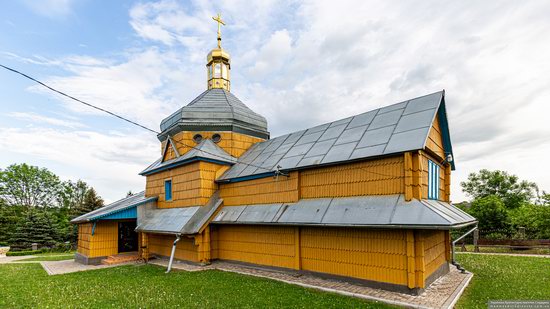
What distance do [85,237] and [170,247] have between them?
17.2ft

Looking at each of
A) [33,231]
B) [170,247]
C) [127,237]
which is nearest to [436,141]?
[170,247]

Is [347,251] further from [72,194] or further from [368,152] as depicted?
[72,194]

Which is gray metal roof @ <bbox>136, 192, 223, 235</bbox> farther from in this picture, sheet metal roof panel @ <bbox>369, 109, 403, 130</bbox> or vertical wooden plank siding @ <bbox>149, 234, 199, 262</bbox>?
sheet metal roof panel @ <bbox>369, 109, 403, 130</bbox>

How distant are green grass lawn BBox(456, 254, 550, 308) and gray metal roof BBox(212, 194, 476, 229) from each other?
200cm

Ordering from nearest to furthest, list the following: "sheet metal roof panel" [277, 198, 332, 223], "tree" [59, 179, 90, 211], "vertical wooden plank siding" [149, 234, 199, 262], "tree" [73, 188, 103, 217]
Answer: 1. "sheet metal roof panel" [277, 198, 332, 223]
2. "vertical wooden plank siding" [149, 234, 199, 262]
3. "tree" [73, 188, 103, 217]
4. "tree" [59, 179, 90, 211]

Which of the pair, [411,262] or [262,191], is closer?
[411,262]

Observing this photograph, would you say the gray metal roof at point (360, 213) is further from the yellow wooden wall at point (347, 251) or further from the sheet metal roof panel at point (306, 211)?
the yellow wooden wall at point (347, 251)

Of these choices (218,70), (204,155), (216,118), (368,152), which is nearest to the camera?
(368,152)

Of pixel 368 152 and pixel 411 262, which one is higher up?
pixel 368 152

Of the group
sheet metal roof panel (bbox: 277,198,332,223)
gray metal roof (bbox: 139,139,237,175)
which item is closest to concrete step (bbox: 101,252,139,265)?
gray metal roof (bbox: 139,139,237,175)

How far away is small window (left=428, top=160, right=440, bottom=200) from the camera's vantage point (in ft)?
34.3

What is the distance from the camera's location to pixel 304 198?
1185 cm

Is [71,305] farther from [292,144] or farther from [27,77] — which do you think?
[292,144]

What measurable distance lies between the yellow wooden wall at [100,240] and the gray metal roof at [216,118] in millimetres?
5960
